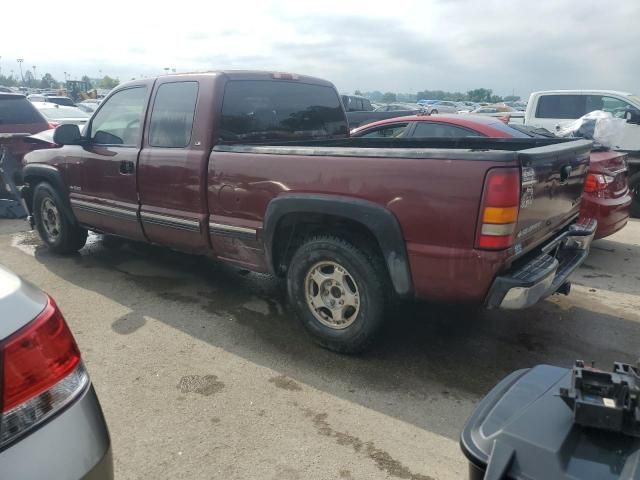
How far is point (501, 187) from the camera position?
2.75 m

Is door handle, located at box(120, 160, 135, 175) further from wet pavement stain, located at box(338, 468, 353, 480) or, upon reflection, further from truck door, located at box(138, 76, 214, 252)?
wet pavement stain, located at box(338, 468, 353, 480)

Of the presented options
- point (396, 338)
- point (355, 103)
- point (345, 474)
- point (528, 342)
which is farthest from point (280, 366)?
point (355, 103)

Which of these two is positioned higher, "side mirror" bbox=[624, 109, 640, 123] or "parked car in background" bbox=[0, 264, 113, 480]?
"side mirror" bbox=[624, 109, 640, 123]

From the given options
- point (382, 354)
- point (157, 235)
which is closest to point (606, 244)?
point (382, 354)

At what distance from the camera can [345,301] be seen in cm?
356

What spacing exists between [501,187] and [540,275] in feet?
2.11

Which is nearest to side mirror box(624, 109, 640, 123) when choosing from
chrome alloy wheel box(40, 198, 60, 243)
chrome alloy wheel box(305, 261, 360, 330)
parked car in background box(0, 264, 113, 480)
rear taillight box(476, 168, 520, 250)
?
rear taillight box(476, 168, 520, 250)

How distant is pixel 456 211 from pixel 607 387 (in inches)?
64.0

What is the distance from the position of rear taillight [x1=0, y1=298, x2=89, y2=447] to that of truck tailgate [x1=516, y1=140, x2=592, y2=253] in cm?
229

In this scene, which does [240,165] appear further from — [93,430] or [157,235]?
[93,430]

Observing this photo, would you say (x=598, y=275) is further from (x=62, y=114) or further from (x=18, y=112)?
(x=62, y=114)

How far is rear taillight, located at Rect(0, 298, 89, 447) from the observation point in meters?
1.39

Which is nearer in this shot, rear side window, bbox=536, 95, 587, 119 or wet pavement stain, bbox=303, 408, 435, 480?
wet pavement stain, bbox=303, 408, 435, 480

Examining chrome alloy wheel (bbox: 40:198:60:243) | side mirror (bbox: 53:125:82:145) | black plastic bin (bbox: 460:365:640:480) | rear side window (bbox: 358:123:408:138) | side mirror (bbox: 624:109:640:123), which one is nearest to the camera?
black plastic bin (bbox: 460:365:640:480)
